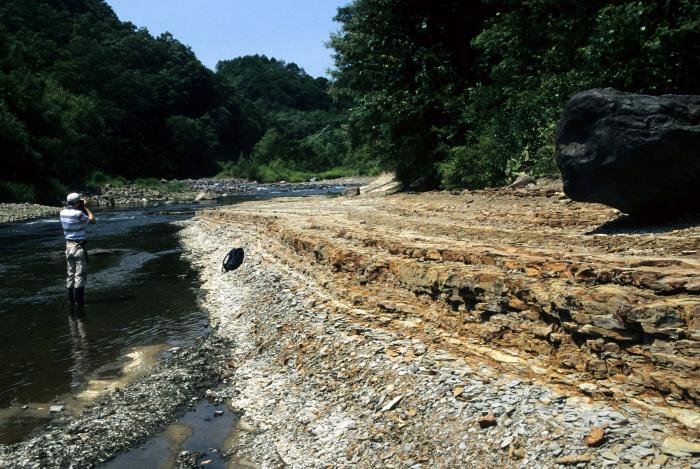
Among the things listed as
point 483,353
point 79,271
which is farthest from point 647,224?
point 79,271

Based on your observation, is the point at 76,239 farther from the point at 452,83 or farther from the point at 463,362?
the point at 452,83

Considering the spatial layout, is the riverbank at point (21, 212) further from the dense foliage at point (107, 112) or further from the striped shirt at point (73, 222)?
the striped shirt at point (73, 222)

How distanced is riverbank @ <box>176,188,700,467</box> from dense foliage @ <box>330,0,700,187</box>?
359 cm

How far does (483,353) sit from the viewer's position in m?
6.32

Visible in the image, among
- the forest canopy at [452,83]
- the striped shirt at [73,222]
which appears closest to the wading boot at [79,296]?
the striped shirt at [73,222]

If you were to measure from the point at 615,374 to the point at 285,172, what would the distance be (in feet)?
334

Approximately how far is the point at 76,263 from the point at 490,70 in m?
17.0

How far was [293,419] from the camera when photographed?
657 cm

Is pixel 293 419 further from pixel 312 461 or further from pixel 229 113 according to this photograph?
pixel 229 113

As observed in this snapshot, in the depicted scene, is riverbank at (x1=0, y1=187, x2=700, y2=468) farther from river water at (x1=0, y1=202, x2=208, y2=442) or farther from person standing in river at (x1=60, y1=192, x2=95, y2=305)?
person standing in river at (x1=60, y1=192, x2=95, y2=305)

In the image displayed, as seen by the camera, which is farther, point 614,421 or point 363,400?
point 363,400

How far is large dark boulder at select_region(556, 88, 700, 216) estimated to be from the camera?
7559 millimetres

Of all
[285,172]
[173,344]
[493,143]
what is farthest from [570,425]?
[285,172]

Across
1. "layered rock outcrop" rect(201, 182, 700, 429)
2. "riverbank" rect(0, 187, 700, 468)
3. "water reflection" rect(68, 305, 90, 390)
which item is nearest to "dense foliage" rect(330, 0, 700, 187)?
"layered rock outcrop" rect(201, 182, 700, 429)
